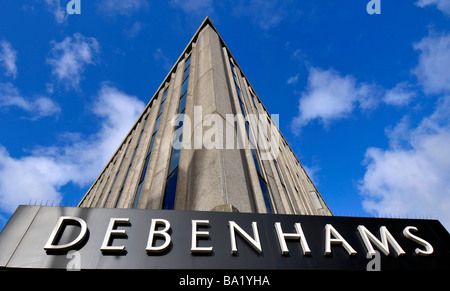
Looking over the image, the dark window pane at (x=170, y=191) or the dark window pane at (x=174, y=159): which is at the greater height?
the dark window pane at (x=174, y=159)

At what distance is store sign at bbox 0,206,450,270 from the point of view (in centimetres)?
410

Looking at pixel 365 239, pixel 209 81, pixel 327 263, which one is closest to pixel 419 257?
pixel 365 239

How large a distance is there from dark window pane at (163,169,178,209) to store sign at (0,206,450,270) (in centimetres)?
295

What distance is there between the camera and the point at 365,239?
502 centimetres

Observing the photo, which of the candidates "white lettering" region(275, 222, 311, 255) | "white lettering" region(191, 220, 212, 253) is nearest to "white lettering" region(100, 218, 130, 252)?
"white lettering" region(191, 220, 212, 253)

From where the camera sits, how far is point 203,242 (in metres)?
4.50

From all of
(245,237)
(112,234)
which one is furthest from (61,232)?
(245,237)

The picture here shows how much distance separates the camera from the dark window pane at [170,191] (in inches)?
305

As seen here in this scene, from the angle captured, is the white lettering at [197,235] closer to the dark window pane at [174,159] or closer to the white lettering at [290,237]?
the white lettering at [290,237]

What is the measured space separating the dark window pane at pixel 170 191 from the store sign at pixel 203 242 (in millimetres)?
2946

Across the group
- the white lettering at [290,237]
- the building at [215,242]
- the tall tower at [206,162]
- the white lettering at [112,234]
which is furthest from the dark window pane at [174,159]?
the white lettering at [290,237]
